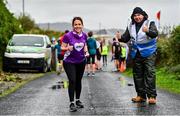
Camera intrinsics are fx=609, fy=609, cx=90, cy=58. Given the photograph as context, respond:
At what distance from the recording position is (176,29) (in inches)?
950

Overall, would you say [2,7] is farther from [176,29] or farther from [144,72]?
[144,72]

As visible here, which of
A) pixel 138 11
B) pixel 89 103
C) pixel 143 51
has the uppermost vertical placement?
pixel 138 11

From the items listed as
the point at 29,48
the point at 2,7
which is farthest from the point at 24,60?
the point at 2,7

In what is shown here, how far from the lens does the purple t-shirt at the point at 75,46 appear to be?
11422 mm

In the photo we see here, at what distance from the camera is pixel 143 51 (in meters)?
12.2

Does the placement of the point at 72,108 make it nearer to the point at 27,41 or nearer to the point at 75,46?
the point at 75,46

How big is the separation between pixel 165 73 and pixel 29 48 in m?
6.33

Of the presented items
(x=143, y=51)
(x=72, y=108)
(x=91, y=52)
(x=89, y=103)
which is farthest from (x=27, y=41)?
(x=72, y=108)

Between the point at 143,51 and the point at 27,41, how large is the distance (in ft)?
50.8

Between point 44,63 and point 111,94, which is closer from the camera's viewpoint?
point 111,94

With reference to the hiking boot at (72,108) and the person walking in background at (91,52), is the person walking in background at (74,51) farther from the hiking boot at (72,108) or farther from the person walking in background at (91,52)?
the person walking in background at (91,52)

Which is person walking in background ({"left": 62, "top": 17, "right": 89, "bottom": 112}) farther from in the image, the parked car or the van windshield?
the van windshield

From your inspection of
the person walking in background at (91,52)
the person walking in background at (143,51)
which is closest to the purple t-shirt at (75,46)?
the person walking in background at (143,51)

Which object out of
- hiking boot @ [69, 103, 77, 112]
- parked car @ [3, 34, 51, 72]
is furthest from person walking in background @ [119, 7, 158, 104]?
parked car @ [3, 34, 51, 72]
